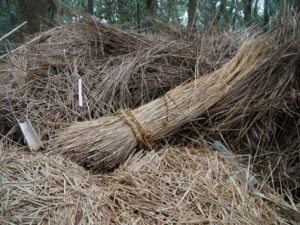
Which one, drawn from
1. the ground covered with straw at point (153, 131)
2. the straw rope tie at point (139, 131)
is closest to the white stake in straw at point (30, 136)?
the ground covered with straw at point (153, 131)

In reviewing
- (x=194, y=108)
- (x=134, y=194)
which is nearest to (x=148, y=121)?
(x=194, y=108)

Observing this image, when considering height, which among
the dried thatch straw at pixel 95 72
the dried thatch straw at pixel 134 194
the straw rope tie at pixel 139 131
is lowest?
the dried thatch straw at pixel 134 194

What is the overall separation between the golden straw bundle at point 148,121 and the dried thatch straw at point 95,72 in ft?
0.67

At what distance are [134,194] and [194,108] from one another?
0.65 m

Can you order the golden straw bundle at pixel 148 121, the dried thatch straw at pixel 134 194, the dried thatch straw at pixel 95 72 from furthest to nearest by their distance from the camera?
1. the dried thatch straw at pixel 95 72
2. the golden straw bundle at pixel 148 121
3. the dried thatch straw at pixel 134 194

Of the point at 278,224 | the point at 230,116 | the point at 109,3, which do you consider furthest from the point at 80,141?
the point at 109,3

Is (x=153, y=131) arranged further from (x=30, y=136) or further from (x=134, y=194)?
(x=30, y=136)

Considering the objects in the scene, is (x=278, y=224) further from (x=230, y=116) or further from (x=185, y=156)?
(x=230, y=116)

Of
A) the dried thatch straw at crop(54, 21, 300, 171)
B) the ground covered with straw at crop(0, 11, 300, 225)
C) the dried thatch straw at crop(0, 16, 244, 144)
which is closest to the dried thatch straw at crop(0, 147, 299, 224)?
the ground covered with straw at crop(0, 11, 300, 225)

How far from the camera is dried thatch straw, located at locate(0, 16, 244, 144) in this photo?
176cm

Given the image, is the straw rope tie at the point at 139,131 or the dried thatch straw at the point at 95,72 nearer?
the straw rope tie at the point at 139,131

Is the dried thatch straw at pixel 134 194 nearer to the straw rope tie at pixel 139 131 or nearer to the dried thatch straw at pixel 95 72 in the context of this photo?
the straw rope tie at pixel 139 131

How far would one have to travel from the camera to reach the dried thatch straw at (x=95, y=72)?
1764mm

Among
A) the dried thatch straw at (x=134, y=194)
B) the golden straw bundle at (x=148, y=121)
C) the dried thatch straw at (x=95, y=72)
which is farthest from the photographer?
the dried thatch straw at (x=95, y=72)
